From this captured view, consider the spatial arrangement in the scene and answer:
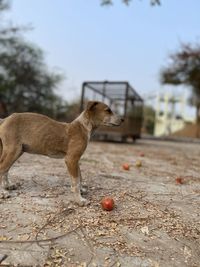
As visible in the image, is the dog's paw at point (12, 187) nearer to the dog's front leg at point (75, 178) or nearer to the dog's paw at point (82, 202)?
the dog's front leg at point (75, 178)

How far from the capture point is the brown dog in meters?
4.35

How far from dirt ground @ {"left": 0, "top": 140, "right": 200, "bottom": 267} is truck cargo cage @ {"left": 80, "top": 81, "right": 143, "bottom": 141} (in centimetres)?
874

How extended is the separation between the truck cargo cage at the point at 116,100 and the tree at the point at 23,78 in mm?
4767

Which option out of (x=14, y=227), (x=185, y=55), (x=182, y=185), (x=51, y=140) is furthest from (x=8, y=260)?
(x=185, y=55)

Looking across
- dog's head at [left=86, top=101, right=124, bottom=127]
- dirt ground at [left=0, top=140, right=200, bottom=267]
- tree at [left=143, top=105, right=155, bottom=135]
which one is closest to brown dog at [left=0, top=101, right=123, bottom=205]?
dog's head at [left=86, top=101, right=124, bottom=127]

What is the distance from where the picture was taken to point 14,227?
3686 millimetres

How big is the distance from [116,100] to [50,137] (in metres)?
11.5

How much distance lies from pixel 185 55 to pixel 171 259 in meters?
21.2

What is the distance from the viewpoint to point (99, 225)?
3820 millimetres

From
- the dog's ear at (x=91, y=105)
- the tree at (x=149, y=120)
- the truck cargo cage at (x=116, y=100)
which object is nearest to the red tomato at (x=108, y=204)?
the dog's ear at (x=91, y=105)

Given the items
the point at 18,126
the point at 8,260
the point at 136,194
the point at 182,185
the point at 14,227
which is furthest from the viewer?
the point at 182,185

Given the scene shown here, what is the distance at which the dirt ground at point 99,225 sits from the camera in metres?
3.31

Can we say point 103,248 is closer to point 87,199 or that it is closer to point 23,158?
point 87,199

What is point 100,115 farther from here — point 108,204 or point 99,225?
point 99,225
